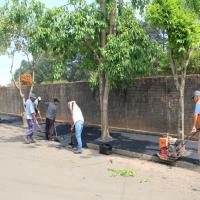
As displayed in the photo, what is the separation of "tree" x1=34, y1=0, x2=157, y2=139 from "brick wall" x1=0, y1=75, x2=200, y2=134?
833 millimetres

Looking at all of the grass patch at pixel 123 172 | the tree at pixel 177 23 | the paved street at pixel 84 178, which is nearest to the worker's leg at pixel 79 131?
the paved street at pixel 84 178

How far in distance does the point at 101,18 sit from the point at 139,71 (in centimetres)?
219

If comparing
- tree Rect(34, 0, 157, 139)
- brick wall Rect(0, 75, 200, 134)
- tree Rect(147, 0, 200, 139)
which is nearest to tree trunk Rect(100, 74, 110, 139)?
tree Rect(34, 0, 157, 139)

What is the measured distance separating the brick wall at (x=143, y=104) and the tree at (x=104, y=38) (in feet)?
2.73

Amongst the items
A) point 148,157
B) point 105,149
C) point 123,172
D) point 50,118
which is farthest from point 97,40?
point 123,172

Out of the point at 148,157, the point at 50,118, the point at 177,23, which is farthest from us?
the point at 50,118

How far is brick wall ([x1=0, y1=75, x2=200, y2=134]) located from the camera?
1480 cm

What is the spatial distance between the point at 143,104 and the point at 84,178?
22.4 ft

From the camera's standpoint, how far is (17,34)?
2092 cm

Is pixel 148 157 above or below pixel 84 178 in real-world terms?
above

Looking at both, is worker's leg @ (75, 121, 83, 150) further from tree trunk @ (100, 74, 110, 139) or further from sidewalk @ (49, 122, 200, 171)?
tree trunk @ (100, 74, 110, 139)

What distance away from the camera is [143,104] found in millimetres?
16172

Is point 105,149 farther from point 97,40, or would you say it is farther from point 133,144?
point 97,40

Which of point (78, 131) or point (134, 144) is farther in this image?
point (134, 144)
